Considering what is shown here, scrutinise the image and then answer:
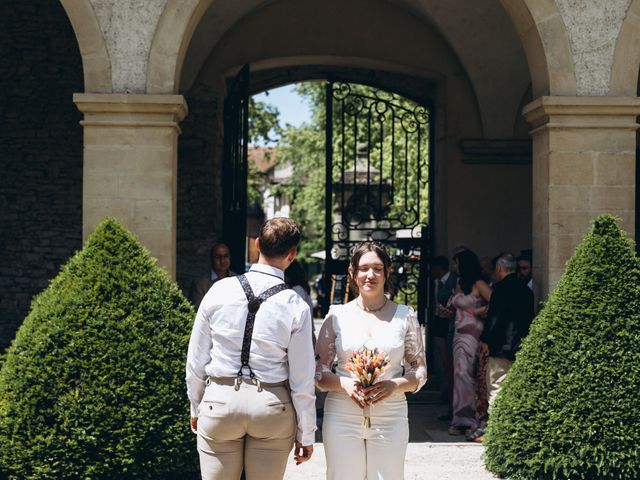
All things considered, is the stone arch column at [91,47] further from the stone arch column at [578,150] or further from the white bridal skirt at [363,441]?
the white bridal skirt at [363,441]

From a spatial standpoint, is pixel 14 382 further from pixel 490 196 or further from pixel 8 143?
pixel 490 196

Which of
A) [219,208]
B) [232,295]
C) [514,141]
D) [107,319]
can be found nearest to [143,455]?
[107,319]

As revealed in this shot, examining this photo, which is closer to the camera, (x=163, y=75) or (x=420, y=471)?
(x=420, y=471)

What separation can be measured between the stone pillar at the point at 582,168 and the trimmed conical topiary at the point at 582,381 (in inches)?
40.7

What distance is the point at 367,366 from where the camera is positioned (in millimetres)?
4383

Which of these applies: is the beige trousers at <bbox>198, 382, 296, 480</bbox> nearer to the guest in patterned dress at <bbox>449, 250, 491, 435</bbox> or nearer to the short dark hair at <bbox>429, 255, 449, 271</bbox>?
the guest in patterned dress at <bbox>449, 250, 491, 435</bbox>

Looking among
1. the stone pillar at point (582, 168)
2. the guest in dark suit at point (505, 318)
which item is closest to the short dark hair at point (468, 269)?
the guest in dark suit at point (505, 318)

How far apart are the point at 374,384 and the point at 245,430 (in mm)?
621

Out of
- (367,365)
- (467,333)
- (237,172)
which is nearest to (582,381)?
(367,365)

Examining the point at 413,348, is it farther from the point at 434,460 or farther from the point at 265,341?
the point at 434,460

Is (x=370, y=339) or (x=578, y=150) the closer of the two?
(x=370, y=339)

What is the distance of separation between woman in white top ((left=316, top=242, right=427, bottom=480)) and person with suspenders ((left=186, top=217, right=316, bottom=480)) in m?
0.22

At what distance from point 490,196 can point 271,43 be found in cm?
325

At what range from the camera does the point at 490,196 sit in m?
11.8
